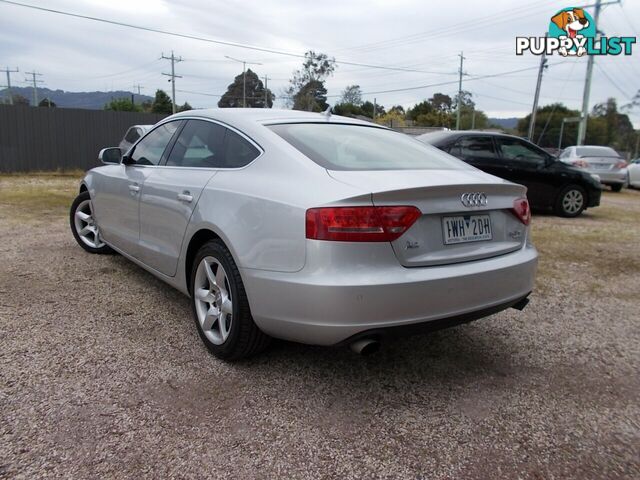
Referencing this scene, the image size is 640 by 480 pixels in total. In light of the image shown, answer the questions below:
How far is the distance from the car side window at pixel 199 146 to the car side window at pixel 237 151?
5 centimetres

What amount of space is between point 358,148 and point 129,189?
197 cm

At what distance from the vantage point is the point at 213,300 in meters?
2.97

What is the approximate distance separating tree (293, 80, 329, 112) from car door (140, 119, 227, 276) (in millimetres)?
43696

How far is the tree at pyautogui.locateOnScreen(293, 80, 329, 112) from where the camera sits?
1836 inches

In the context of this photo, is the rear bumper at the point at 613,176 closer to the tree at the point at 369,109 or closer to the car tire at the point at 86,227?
the car tire at the point at 86,227

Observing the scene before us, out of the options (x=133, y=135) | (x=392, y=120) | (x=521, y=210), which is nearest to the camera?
(x=521, y=210)

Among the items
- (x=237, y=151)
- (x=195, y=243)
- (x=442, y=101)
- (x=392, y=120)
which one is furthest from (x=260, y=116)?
(x=442, y=101)

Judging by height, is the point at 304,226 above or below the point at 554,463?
above

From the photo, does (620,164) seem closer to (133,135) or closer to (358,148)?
(133,135)

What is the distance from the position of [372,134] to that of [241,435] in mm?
2079

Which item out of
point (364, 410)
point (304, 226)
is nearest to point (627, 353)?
point (364, 410)

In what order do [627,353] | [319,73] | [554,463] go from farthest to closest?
[319,73], [627,353], [554,463]

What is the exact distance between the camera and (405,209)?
2309 millimetres

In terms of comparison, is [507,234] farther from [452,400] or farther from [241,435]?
[241,435]
